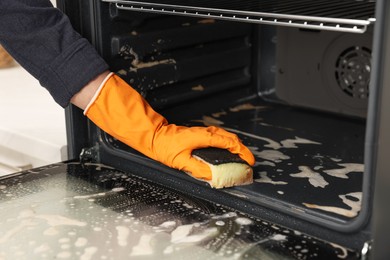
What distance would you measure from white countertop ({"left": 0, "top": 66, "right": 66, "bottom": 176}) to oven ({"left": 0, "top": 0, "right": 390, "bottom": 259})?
8 centimetres

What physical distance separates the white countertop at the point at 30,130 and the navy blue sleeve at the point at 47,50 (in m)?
0.26

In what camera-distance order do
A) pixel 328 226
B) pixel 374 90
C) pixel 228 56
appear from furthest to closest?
pixel 228 56, pixel 328 226, pixel 374 90

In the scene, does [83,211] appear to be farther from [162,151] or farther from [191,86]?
[191,86]

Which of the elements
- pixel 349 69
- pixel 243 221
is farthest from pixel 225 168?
pixel 349 69

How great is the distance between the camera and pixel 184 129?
134 cm

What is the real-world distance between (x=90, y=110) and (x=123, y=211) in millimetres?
282

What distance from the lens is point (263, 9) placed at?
1586mm

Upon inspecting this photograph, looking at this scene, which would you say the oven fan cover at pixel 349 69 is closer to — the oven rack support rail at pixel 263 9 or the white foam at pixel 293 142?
the oven rack support rail at pixel 263 9

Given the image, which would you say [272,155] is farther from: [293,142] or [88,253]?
[88,253]

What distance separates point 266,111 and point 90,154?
2.17 ft

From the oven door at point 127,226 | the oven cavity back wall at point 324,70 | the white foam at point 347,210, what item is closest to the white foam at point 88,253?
the oven door at point 127,226

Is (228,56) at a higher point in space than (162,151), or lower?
higher

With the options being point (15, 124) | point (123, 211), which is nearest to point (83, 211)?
point (123, 211)

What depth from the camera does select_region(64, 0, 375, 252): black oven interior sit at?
119 centimetres
